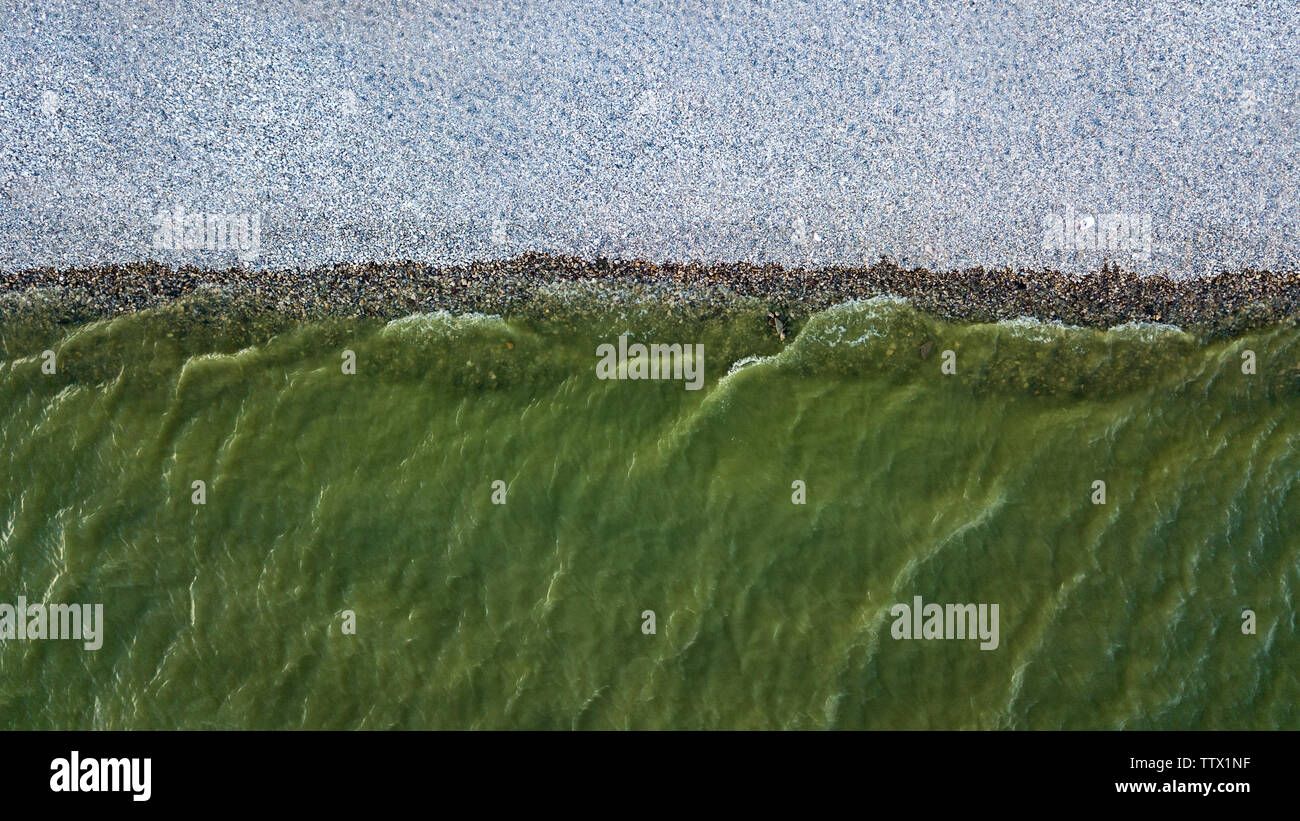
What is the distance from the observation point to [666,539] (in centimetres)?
444

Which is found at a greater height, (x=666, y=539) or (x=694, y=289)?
(x=694, y=289)

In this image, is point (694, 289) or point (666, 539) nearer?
point (666, 539)

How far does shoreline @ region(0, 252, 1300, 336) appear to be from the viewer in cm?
457

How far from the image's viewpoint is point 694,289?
464cm

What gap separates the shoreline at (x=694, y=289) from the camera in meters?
4.57

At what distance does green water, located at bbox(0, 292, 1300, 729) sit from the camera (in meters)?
4.36

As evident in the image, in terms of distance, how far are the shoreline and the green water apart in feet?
0.72

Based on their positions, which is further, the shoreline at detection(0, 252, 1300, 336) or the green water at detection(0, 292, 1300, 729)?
the shoreline at detection(0, 252, 1300, 336)

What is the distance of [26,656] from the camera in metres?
4.40

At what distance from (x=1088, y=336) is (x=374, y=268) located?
4444 mm

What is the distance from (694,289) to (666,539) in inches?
61.2

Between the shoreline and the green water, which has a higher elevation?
the shoreline
